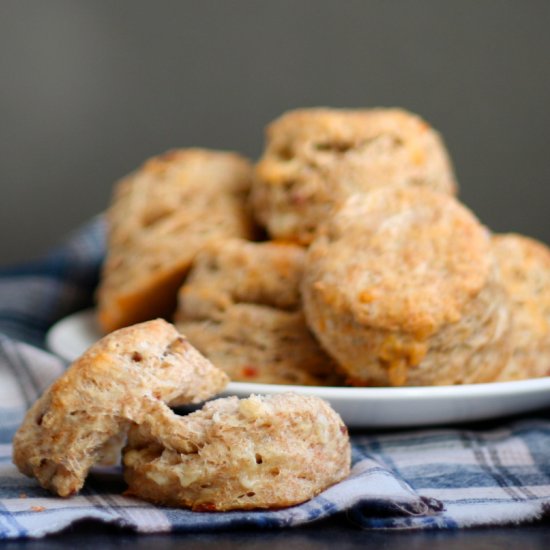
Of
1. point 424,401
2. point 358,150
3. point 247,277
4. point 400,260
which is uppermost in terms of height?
point 358,150

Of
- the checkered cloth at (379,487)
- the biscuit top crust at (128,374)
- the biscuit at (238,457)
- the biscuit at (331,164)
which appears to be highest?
the biscuit at (331,164)

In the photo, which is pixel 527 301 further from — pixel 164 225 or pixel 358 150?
pixel 164 225

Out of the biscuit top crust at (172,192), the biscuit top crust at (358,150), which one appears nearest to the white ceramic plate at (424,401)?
the biscuit top crust at (358,150)

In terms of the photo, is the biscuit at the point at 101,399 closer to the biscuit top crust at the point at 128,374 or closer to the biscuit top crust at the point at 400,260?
the biscuit top crust at the point at 128,374

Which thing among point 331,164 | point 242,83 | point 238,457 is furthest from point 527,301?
point 242,83

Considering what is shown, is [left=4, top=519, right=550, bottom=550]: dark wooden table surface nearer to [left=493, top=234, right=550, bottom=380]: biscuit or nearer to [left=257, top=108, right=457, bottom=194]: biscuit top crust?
[left=493, top=234, right=550, bottom=380]: biscuit

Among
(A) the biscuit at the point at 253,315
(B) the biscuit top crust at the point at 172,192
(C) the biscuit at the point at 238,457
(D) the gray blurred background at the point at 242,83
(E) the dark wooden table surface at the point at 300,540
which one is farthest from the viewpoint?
(D) the gray blurred background at the point at 242,83

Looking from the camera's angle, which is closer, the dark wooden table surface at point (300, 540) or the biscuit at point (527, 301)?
the dark wooden table surface at point (300, 540)
